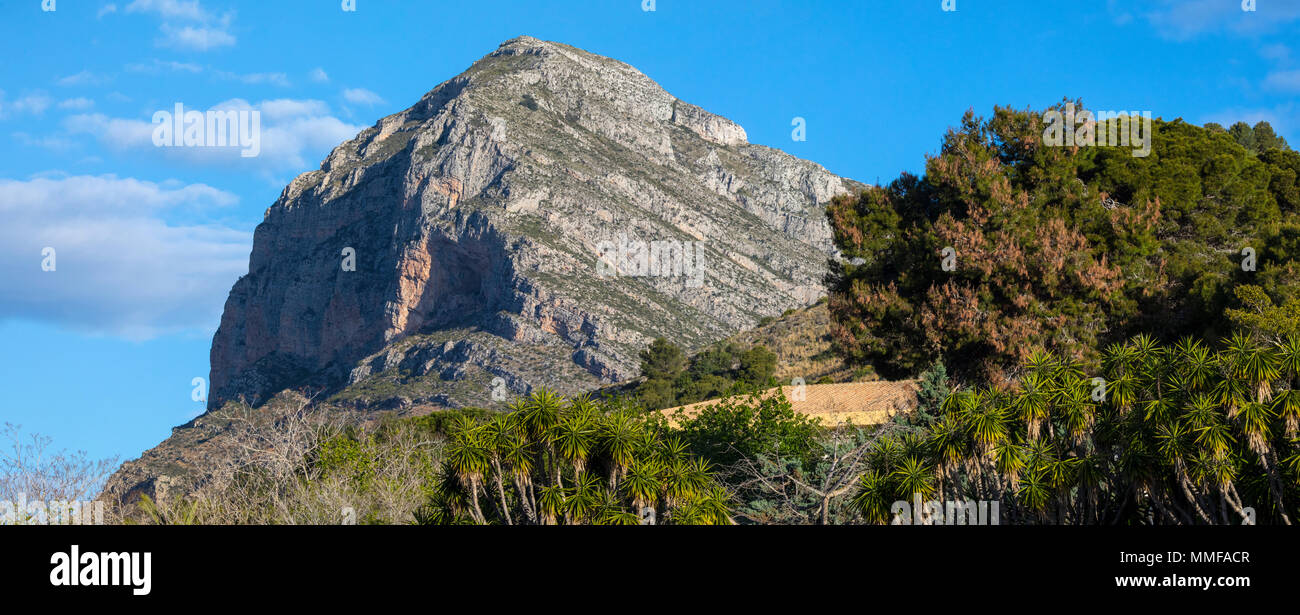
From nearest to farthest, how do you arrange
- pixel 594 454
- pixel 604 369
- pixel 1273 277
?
1. pixel 594 454
2. pixel 1273 277
3. pixel 604 369

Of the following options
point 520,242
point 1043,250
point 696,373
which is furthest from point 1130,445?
point 520,242

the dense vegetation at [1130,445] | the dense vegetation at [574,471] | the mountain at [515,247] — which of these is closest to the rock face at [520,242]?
the mountain at [515,247]

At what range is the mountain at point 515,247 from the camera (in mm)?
96500

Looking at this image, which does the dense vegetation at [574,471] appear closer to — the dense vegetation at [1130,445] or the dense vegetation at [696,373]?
the dense vegetation at [1130,445]

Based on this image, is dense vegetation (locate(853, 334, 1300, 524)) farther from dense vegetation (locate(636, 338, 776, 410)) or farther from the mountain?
the mountain

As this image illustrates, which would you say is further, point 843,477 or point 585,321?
point 585,321

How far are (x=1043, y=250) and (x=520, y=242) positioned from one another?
3299 inches

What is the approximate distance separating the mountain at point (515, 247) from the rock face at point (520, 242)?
0.29 meters

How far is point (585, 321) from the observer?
96.1 metres
